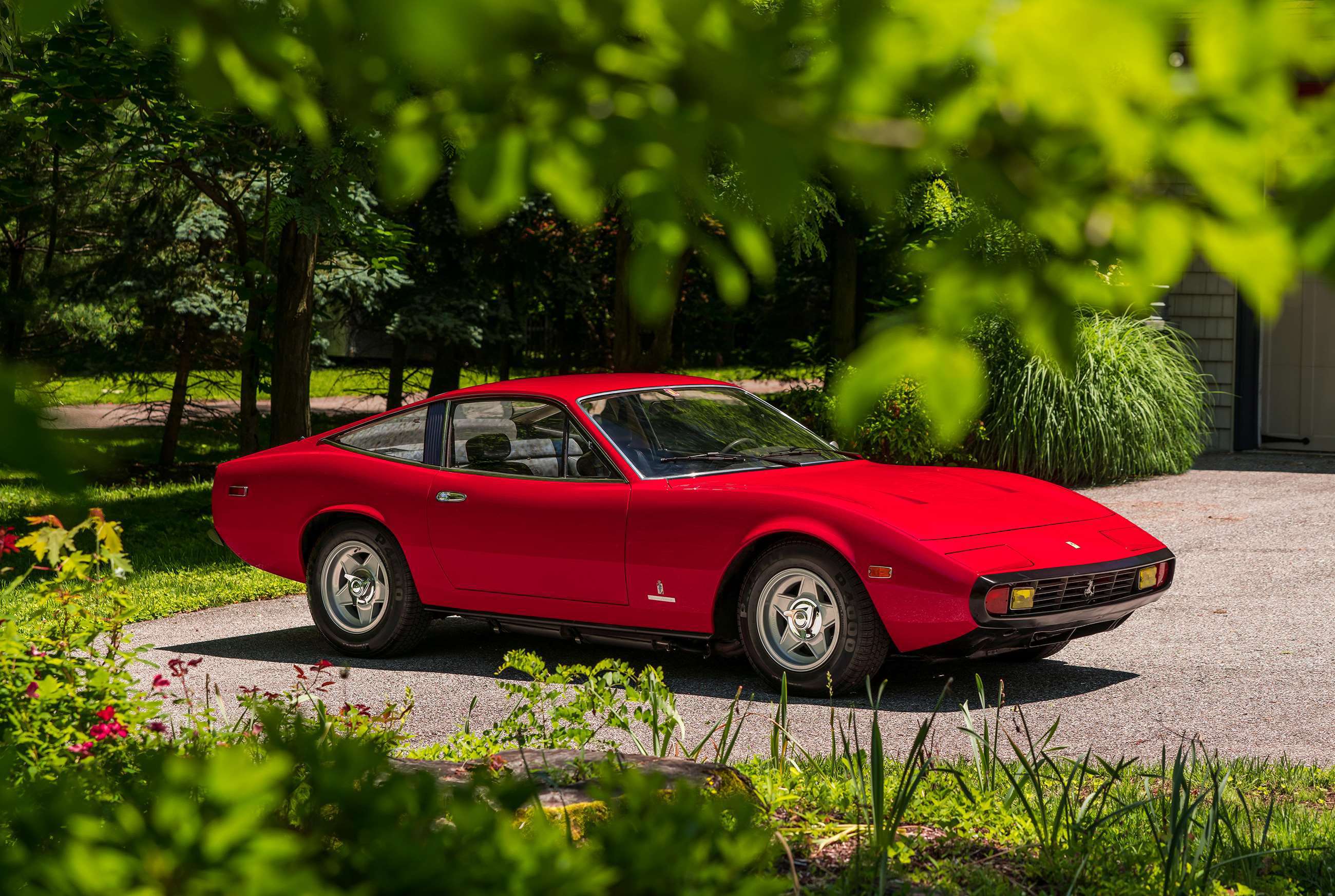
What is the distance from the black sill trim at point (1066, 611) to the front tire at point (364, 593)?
3.02 metres

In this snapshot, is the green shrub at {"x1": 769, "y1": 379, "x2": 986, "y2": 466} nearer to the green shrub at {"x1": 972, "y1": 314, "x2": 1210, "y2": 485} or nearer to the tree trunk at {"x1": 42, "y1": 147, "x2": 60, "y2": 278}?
the green shrub at {"x1": 972, "y1": 314, "x2": 1210, "y2": 485}

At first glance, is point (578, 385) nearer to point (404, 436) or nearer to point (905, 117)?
point (404, 436)

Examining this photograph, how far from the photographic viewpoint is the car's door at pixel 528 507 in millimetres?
6832

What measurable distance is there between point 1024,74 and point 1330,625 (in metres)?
7.31

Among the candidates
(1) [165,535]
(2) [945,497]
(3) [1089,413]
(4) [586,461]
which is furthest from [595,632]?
(3) [1089,413]

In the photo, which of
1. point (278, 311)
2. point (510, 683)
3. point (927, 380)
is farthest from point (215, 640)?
point (927, 380)

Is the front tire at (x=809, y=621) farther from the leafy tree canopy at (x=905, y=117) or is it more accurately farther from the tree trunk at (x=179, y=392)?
the tree trunk at (x=179, y=392)

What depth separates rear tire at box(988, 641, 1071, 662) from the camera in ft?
23.4

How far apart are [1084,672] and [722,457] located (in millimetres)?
2062

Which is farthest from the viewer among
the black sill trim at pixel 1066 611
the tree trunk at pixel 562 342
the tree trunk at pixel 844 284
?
the tree trunk at pixel 562 342

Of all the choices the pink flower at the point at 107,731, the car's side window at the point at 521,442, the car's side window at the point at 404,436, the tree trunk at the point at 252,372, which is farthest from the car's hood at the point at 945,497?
the tree trunk at the point at 252,372

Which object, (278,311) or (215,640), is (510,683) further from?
(278,311)

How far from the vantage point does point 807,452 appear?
7340 millimetres

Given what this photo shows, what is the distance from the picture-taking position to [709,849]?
216 centimetres
